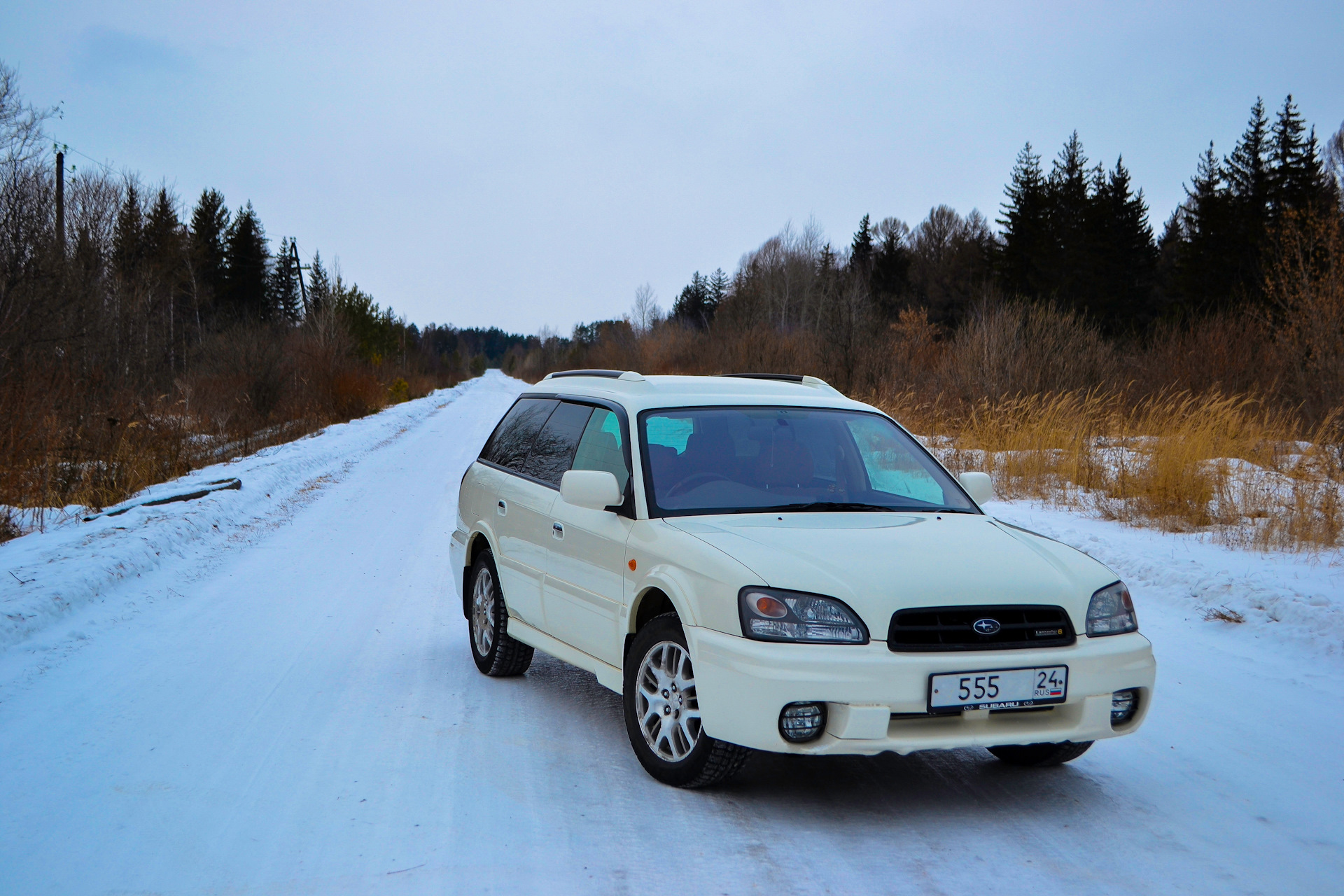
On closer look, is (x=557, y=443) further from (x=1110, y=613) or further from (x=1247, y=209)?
(x=1247, y=209)

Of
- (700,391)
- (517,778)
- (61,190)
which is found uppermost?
(61,190)

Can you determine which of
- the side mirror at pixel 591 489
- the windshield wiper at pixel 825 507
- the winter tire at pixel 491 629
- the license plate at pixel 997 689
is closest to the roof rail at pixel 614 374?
the side mirror at pixel 591 489

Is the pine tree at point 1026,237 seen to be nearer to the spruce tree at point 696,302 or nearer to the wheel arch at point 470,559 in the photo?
the spruce tree at point 696,302

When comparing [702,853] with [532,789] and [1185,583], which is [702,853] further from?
[1185,583]

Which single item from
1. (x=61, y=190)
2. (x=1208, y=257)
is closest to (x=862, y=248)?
(x=1208, y=257)

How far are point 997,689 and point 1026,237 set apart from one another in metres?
61.3

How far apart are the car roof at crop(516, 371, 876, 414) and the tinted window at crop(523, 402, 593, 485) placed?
12 cm

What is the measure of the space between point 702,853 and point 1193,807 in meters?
2.04

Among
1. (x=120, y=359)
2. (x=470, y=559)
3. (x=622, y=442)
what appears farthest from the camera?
(x=120, y=359)

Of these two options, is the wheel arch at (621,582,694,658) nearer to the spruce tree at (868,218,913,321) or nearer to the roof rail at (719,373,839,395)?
the roof rail at (719,373,839,395)

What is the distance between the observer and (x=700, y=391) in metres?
5.38

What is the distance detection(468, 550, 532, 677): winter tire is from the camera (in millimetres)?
5754

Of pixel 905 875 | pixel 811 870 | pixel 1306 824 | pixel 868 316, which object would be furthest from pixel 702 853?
pixel 868 316

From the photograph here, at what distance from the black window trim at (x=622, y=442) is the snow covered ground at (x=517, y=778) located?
1.13 metres
